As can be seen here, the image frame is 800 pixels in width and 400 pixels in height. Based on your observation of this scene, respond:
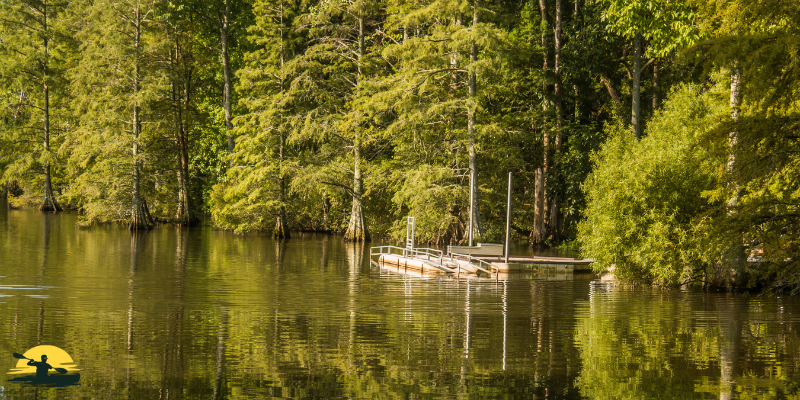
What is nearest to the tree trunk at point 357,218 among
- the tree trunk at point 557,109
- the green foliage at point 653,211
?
the tree trunk at point 557,109

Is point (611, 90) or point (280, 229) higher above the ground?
point (611, 90)

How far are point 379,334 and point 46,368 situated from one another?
232 inches

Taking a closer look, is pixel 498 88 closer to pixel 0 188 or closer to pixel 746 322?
pixel 746 322

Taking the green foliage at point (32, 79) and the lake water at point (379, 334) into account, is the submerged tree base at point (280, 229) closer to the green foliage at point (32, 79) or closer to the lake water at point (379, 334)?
the lake water at point (379, 334)

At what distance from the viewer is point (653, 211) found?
75.9ft

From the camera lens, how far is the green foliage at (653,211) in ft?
75.0

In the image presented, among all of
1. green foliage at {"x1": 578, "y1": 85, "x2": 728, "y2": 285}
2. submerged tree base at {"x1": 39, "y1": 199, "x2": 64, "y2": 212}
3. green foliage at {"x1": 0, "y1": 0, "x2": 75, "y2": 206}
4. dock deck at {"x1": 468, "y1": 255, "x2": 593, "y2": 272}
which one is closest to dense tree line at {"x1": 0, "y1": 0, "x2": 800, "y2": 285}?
green foliage at {"x1": 578, "y1": 85, "x2": 728, "y2": 285}

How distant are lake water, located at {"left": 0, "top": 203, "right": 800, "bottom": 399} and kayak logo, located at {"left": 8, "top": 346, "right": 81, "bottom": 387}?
200 mm

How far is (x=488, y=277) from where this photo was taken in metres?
26.6

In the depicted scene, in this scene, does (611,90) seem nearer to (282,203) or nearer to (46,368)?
(282,203)

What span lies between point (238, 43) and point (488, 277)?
1308 inches

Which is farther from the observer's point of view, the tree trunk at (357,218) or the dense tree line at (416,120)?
the tree trunk at (357,218)

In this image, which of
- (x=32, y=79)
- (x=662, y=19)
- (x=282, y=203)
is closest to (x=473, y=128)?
(x=662, y=19)

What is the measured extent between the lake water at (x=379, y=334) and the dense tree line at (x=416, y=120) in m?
4.20
